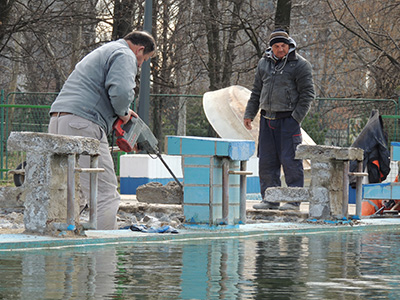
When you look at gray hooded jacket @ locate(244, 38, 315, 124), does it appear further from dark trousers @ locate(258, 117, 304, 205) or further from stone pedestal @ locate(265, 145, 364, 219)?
stone pedestal @ locate(265, 145, 364, 219)

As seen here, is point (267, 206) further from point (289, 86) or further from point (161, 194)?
point (161, 194)

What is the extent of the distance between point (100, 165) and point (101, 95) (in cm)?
62

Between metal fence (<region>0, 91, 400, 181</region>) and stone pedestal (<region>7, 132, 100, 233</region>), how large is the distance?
9.69m

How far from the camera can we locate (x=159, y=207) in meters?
12.0

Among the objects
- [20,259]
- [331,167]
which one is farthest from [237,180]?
[20,259]

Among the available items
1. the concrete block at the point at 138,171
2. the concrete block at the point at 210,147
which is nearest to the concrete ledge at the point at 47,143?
the concrete block at the point at 210,147

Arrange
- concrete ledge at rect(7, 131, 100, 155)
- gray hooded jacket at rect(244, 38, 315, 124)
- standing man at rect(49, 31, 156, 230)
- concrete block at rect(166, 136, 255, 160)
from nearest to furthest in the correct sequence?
concrete ledge at rect(7, 131, 100, 155), standing man at rect(49, 31, 156, 230), concrete block at rect(166, 136, 255, 160), gray hooded jacket at rect(244, 38, 315, 124)

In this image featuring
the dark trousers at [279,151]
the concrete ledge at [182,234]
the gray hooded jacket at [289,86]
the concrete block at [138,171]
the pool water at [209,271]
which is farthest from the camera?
the concrete block at [138,171]

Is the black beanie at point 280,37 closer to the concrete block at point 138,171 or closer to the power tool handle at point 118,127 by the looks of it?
the power tool handle at point 118,127

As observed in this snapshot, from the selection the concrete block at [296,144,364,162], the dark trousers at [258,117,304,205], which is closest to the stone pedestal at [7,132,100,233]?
the concrete block at [296,144,364,162]

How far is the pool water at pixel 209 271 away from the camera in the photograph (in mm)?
5227

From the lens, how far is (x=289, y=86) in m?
11.4

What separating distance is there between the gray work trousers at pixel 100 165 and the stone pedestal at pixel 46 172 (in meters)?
0.57

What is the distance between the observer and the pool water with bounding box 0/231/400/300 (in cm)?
523
